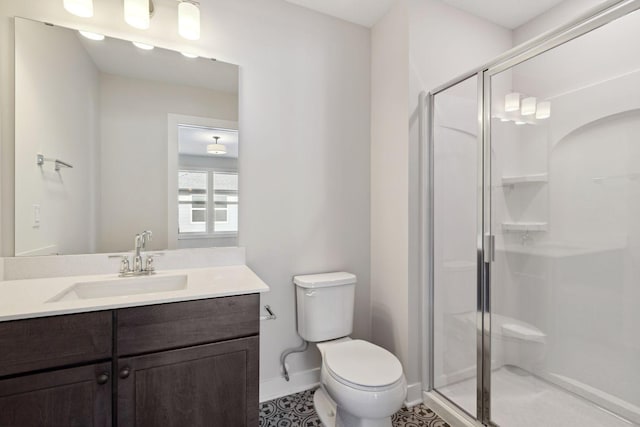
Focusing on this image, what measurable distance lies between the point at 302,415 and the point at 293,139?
1612 mm

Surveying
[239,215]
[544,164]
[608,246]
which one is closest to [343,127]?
[239,215]

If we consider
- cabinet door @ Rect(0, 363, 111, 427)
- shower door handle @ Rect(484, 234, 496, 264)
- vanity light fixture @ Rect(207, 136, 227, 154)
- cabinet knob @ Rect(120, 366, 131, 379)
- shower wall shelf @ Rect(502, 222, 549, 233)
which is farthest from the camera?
shower wall shelf @ Rect(502, 222, 549, 233)

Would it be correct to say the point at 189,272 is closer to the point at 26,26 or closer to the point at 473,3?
the point at 26,26

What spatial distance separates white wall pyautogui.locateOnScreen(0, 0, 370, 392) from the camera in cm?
183

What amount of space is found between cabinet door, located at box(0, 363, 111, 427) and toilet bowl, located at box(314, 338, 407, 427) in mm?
897

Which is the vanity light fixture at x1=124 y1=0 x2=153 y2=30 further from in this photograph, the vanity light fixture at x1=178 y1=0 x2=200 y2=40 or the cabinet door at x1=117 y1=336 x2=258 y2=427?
the cabinet door at x1=117 y1=336 x2=258 y2=427

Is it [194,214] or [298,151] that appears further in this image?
[298,151]

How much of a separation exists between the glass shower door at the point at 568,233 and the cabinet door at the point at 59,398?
5.83 feet

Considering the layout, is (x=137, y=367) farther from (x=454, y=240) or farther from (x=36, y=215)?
(x=454, y=240)

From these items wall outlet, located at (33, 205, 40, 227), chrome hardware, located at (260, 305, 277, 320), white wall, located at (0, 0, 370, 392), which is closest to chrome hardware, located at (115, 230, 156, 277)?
wall outlet, located at (33, 205, 40, 227)

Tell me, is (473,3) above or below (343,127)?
above

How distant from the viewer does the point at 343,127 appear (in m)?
2.12

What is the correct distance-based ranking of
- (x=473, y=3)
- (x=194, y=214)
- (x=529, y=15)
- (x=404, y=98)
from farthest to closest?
(x=529, y=15) → (x=473, y=3) → (x=404, y=98) → (x=194, y=214)

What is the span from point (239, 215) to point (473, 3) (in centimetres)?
200
